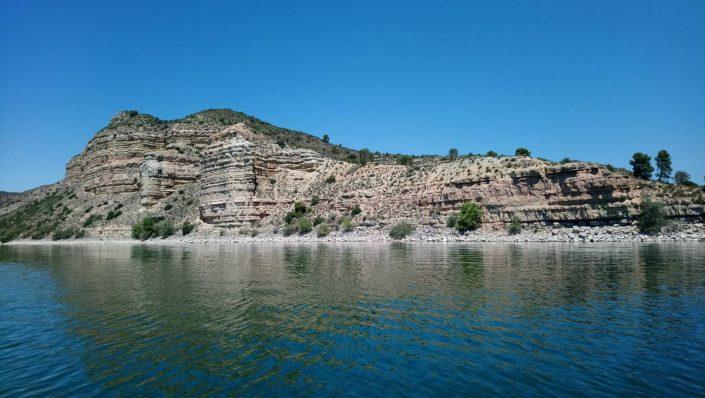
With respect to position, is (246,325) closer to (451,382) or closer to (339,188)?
(451,382)

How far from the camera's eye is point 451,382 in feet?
26.4

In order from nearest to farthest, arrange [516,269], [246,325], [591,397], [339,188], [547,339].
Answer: [591,397]
[547,339]
[246,325]
[516,269]
[339,188]

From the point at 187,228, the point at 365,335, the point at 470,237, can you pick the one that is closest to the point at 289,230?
the point at 187,228

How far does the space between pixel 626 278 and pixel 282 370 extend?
16.7 m

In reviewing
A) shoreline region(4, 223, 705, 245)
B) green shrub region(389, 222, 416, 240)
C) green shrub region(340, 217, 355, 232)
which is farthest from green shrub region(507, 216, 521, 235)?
green shrub region(340, 217, 355, 232)

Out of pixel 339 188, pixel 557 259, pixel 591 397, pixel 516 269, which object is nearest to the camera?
pixel 591 397

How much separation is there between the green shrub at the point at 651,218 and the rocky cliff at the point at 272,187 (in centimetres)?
108

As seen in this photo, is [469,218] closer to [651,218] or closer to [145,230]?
[651,218]

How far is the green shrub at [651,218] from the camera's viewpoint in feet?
134

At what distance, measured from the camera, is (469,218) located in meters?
50.5

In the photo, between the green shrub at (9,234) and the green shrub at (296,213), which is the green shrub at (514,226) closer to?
the green shrub at (296,213)

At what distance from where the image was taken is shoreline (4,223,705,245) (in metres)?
40.6

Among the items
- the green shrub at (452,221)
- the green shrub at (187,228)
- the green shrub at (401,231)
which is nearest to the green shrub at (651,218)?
the green shrub at (452,221)

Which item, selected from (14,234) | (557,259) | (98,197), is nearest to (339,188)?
(557,259)
